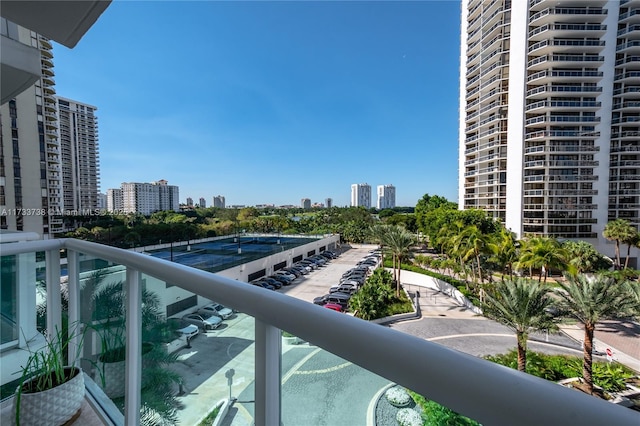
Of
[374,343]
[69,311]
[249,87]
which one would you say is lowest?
[69,311]

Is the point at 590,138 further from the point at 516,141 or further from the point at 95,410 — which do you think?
the point at 95,410

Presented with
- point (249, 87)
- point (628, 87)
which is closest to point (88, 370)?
point (249, 87)

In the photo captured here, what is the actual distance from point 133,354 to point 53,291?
100 cm

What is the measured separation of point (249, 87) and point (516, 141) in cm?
2243

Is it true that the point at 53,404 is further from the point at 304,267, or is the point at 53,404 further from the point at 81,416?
the point at 304,267

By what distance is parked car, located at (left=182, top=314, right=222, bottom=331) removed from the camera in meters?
0.83

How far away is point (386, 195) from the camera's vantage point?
7562 centimetres

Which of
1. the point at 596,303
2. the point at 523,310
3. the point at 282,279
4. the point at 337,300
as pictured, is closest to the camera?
the point at 523,310

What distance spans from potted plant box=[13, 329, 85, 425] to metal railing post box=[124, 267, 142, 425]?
0.40m

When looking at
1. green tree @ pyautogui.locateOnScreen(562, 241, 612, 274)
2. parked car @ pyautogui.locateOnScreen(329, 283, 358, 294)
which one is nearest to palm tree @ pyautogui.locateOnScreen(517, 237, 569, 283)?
green tree @ pyautogui.locateOnScreen(562, 241, 612, 274)

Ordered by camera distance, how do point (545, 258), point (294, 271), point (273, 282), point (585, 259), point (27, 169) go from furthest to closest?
1. point (294, 271)
2. point (27, 169)
3. point (585, 259)
4. point (273, 282)
5. point (545, 258)

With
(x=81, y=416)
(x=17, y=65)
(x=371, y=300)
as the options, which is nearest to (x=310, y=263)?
(x=371, y=300)

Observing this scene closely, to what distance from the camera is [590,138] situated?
20.8 meters

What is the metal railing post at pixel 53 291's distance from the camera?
166 centimetres
